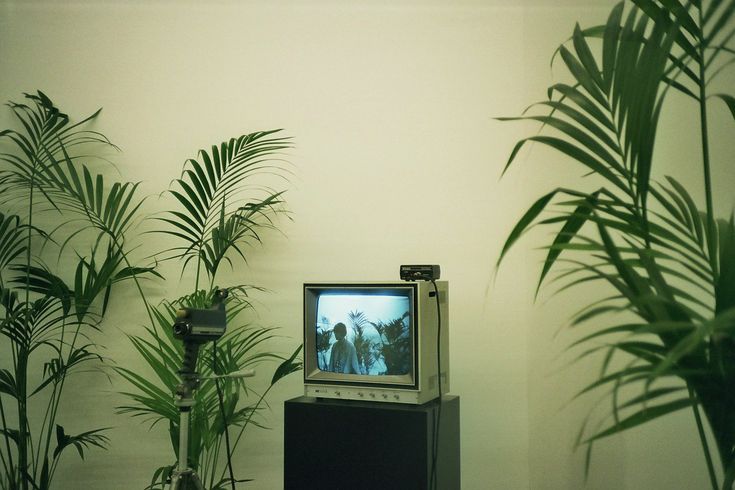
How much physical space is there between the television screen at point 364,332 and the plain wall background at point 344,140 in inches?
29.9

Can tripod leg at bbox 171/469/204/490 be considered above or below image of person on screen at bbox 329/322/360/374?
below

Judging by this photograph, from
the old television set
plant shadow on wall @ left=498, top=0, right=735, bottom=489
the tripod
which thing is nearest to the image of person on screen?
the old television set

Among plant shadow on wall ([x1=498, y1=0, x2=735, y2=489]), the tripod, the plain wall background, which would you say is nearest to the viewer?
plant shadow on wall ([x1=498, y1=0, x2=735, y2=489])

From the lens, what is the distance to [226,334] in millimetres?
2996

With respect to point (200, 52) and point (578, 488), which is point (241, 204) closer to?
point (200, 52)

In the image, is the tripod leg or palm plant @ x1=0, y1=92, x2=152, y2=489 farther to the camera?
palm plant @ x1=0, y1=92, x2=152, y2=489

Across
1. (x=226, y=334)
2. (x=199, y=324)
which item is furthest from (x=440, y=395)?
(x=226, y=334)

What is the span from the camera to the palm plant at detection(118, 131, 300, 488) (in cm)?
250

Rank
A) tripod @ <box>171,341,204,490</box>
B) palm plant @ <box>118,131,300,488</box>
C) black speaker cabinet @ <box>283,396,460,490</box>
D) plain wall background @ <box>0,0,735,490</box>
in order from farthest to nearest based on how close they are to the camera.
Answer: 1. plain wall background @ <box>0,0,735,490</box>
2. palm plant @ <box>118,131,300,488</box>
3. black speaker cabinet @ <box>283,396,460,490</box>
4. tripod @ <box>171,341,204,490</box>

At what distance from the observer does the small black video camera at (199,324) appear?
178 centimetres

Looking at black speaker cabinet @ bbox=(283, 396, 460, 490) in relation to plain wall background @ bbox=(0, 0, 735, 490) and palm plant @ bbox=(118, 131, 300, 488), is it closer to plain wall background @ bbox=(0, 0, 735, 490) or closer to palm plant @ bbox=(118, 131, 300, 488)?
palm plant @ bbox=(118, 131, 300, 488)

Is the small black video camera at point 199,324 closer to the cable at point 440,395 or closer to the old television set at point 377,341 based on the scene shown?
the old television set at point 377,341

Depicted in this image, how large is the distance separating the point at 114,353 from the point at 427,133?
70.6 inches

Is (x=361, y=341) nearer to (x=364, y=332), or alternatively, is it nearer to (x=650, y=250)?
(x=364, y=332)
